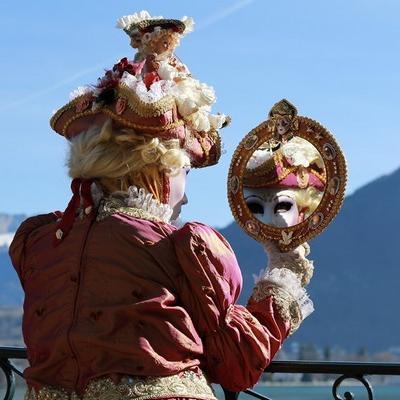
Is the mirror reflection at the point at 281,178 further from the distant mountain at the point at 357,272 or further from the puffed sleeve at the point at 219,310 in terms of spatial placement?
the distant mountain at the point at 357,272

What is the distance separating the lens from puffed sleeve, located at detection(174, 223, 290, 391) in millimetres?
3529

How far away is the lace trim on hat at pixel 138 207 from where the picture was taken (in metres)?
3.64

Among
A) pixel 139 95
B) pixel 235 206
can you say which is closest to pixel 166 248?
pixel 139 95

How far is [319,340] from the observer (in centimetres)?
16712

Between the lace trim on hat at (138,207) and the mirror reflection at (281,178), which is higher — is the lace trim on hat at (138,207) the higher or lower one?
the lower one

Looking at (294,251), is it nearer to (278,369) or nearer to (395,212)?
(278,369)

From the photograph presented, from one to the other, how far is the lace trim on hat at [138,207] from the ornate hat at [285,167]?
71cm

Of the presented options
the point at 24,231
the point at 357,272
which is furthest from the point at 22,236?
the point at 357,272

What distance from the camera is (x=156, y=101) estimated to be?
3662mm

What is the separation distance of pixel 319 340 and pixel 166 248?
165385mm

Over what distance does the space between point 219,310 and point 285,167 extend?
0.92 metres

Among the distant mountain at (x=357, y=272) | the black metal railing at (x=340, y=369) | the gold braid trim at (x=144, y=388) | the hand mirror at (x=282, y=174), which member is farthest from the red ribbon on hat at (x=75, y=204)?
the distant mountain at (x=357, y=272)

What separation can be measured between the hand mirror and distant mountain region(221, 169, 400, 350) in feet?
538

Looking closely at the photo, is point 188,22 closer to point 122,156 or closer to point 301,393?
point 122,156
